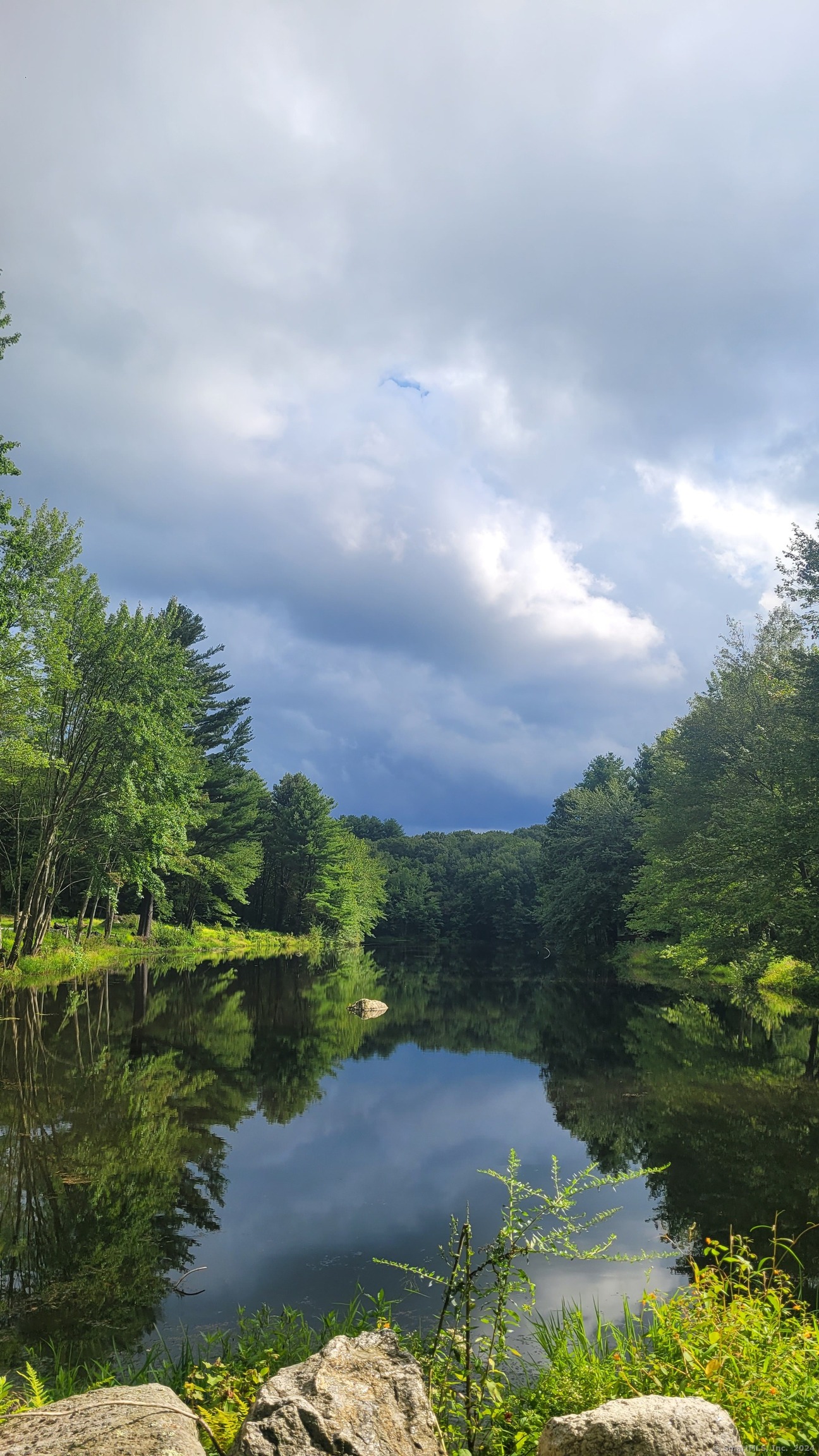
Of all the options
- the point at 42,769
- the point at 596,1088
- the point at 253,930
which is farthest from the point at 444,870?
the point at 596,1088

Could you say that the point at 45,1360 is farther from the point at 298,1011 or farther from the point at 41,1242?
the point at 298,1011

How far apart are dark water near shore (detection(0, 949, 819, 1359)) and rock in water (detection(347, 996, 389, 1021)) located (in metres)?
2.94

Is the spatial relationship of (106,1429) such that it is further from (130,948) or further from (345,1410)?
(130,948)

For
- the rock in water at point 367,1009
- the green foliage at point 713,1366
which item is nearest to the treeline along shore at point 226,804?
the rock in water at point 367,1009

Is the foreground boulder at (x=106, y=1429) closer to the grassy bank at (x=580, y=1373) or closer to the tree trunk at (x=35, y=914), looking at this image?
the grassy bank at (x=580, y=1373)

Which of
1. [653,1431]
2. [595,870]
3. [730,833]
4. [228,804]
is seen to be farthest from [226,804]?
[653,1431]

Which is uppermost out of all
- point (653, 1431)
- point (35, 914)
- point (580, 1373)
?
point (653, 1431)

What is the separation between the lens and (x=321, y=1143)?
14352 mm

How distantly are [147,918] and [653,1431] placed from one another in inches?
Result: 1929

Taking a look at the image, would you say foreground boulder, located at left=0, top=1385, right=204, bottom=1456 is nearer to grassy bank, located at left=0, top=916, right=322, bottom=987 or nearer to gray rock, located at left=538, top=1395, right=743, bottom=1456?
gray rock, located at left=538, top=1395, right=743, bottom=1456

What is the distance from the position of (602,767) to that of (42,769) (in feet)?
223

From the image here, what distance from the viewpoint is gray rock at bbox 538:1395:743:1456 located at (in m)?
3.34

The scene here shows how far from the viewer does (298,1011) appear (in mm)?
30266

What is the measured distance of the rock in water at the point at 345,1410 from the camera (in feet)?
11.0
